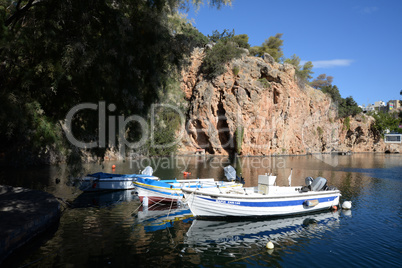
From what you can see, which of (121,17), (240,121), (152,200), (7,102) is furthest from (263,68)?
(7,102)

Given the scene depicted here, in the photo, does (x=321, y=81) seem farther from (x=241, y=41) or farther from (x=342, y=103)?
(x=241, y=41)

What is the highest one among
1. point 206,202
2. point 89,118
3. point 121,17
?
point 121,17

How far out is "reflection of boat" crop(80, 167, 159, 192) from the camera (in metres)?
21.6

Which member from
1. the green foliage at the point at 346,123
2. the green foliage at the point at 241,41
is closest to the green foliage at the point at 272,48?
the green foliage at the point at 241,41

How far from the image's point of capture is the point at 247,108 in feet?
193

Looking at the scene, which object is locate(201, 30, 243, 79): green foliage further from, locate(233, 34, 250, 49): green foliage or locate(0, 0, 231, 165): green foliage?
locate(0, 0, 231, 165): green foliage

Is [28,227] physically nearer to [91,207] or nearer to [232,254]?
[91,207]

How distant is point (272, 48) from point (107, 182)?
2721 inches

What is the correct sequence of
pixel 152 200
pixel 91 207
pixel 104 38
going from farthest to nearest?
pixel 152 200 < pixel 91 207 < pixel 104 38

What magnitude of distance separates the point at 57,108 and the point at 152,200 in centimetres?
927

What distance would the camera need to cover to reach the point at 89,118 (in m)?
12.2

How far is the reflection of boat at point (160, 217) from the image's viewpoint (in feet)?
45.3

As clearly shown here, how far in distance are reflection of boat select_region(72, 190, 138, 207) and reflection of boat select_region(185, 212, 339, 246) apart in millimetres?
6896

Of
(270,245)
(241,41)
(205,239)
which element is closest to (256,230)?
(270,245)
